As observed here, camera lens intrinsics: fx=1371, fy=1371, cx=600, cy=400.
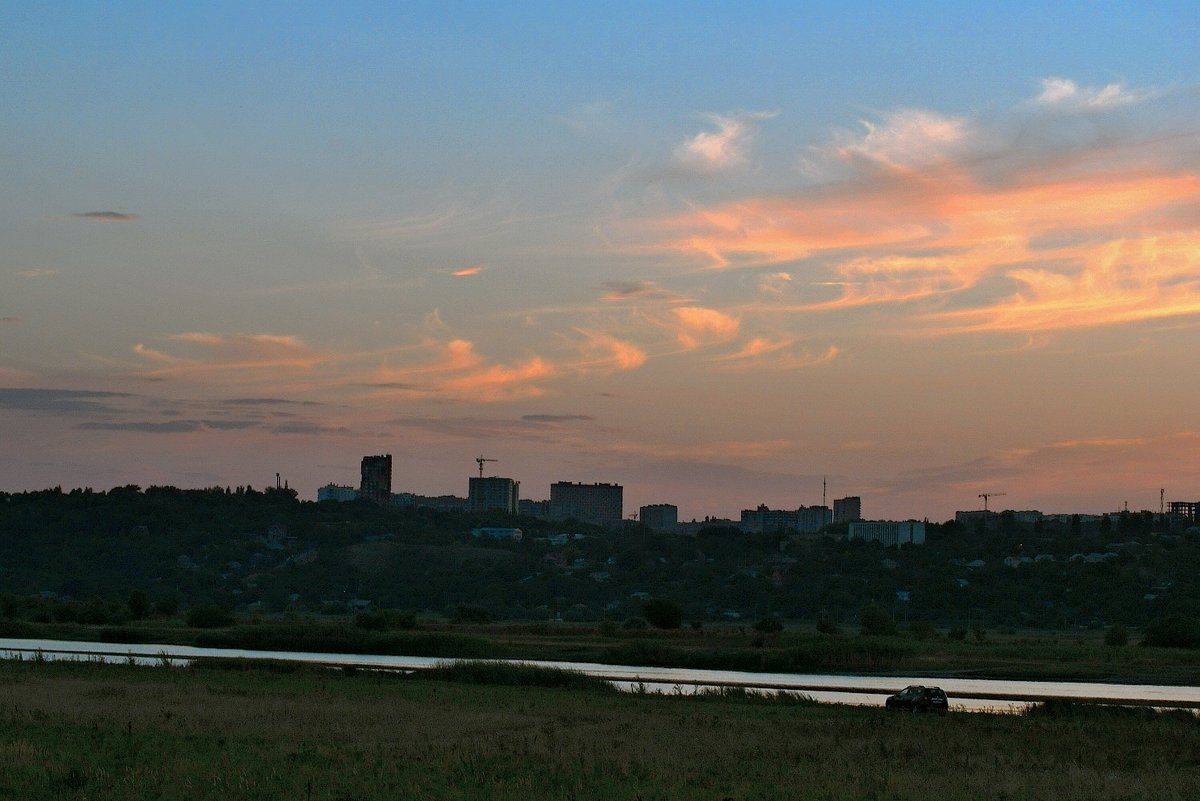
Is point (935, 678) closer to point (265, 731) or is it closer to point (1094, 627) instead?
point (265, 731)

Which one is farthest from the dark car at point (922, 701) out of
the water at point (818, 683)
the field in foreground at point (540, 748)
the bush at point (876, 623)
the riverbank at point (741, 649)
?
the bush at point (876, 623)

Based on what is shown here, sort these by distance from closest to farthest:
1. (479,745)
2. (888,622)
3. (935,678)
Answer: (479,745)
(935,678)
(888,622)

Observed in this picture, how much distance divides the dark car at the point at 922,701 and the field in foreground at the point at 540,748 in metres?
1.81

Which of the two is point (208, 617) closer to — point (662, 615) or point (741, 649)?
point (662, 615)

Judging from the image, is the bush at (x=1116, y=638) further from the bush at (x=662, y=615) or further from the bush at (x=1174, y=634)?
the bush at (x=662, y=615)

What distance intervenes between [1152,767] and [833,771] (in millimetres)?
9124

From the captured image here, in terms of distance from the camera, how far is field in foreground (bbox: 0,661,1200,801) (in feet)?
102

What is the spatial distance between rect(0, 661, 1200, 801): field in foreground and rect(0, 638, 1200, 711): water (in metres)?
9.72

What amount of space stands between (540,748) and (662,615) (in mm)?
96063

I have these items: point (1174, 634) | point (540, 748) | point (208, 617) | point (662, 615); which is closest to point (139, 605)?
point (208, 617)

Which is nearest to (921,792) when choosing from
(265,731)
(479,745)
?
(479,745)

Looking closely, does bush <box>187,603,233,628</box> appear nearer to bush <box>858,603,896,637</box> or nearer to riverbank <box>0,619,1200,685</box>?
riverbank <box>0,619,1200,685</box>

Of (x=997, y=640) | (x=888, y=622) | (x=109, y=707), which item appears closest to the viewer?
(x=109, y=707)

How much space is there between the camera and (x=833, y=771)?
35.0m
